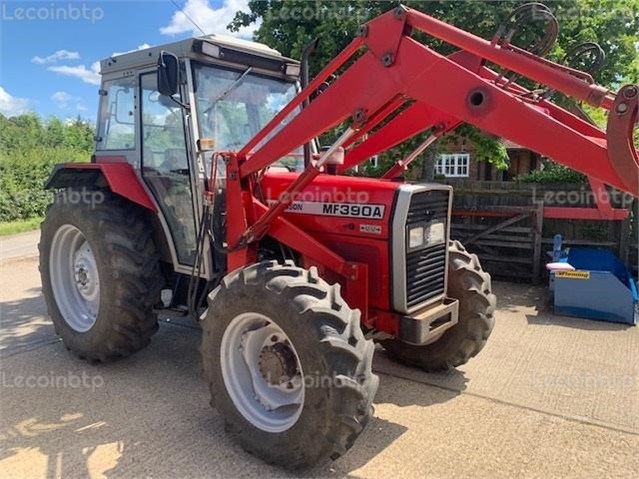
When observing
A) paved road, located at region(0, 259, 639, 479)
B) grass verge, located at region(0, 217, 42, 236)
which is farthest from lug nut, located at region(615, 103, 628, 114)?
grass verge, located at region(0, 217, 42, 236)

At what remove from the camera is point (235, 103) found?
405cm

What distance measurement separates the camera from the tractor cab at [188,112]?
12.3 ft

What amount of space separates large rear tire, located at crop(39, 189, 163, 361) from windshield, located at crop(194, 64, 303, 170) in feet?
3.44

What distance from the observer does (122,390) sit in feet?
12.7

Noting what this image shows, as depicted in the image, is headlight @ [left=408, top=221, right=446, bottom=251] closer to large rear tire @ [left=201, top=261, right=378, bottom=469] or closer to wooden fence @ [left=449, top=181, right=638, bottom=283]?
large rear tire @ [left=201, top=261, right=378, bottom=469]

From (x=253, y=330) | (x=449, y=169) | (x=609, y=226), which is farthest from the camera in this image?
(x=449, y=169)

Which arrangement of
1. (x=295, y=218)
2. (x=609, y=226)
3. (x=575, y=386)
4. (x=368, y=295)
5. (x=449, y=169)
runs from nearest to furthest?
1. (x=368, y=295)
2. (x=295, y=218)
3. (x=575, y=386)
4. (x=609, y=226)
5. (x=449, y=169)

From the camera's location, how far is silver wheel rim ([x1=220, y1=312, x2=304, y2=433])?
3057mm

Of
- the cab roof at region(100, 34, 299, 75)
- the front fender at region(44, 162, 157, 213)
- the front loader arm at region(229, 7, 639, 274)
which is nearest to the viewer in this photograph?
the front loader arm at region(229, 7, 639, 274)

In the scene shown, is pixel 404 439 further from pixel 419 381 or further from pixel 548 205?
pixel 548 205

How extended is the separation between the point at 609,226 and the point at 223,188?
5.94m

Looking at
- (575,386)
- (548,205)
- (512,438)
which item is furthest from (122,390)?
(548,205)

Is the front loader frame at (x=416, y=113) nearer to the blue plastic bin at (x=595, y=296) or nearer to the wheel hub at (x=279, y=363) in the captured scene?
the wheel hub at (x=279, y=363)

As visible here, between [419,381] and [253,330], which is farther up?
[253,330]
